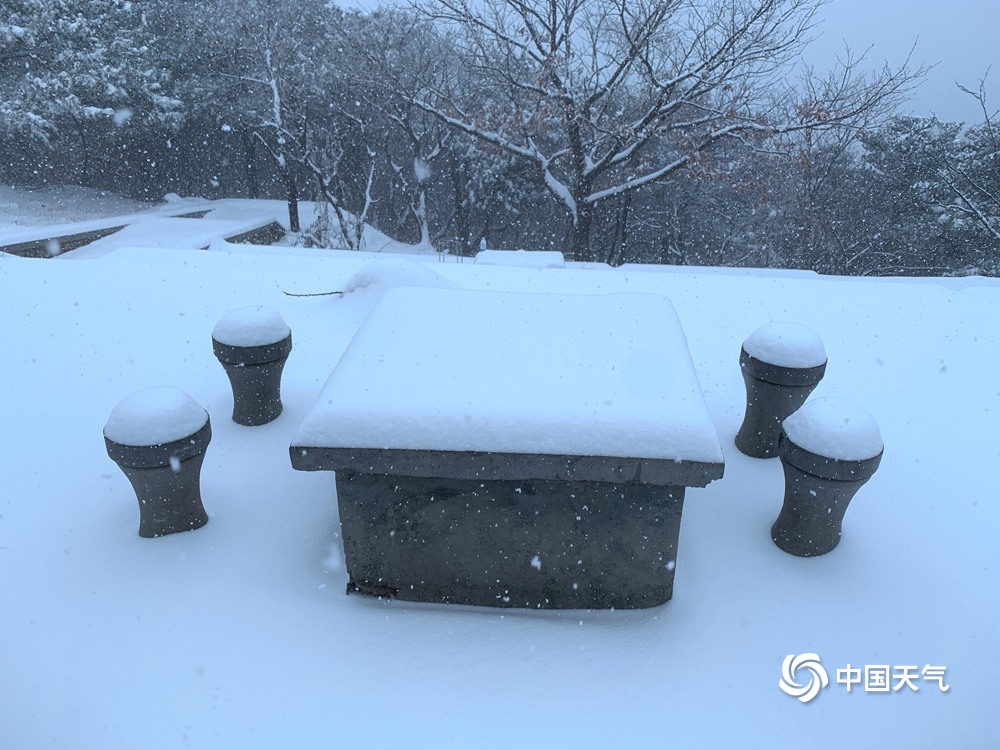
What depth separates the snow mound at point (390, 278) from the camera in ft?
19.8

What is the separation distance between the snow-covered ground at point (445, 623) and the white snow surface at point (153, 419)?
1.91 ft

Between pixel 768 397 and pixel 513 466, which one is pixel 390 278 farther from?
pixel 513 466

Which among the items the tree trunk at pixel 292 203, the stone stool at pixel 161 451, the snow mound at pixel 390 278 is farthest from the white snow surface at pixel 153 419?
the tree trunk at pixel 292 203

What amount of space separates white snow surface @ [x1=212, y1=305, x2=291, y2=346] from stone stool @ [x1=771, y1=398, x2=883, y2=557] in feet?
9.63

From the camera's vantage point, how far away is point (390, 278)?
605cm

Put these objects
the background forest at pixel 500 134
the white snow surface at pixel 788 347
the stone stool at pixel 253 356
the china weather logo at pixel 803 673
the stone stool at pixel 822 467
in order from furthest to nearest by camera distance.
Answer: the background forest at pixel 500 134
the stone stool at pixel 253 356
the white snow surface at pixel 788 347
the stone stool at pixel 822 467
the china weather logo at pixel 803 673

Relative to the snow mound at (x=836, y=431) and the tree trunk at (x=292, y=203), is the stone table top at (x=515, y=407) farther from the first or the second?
the tree trunk at (x=292, y=203)

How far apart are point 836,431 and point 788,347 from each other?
0.82 m

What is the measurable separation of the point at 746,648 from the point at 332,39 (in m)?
26.5

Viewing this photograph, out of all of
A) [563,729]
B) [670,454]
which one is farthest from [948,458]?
[563,729]

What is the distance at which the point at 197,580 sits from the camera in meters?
2.86

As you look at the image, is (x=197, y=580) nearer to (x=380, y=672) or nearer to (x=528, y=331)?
(x=380, y=672)

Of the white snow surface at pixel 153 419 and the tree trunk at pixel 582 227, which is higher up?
the white snow surface at pixel 153 419

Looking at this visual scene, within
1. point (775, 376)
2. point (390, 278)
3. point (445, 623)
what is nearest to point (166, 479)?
point (445, 623)
